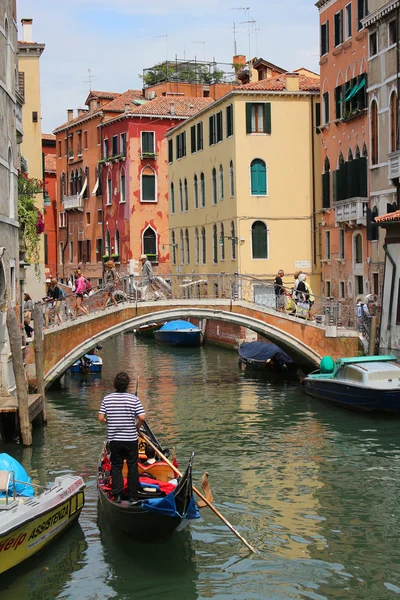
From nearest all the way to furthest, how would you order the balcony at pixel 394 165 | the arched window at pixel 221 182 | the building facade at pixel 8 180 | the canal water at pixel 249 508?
the canal water at pixel 249 508 → the building facade at pixel 8 180 → the balcony at pixel 394 165 → the arched window at pixel 221 182

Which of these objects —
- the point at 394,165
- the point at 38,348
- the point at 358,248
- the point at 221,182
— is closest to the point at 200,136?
the point at 221,182

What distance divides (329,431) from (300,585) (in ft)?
25.8

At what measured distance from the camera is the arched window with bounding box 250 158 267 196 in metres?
30.1

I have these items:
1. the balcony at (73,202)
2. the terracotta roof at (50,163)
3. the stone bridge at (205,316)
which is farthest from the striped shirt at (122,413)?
the terracotta roof at (50,163)

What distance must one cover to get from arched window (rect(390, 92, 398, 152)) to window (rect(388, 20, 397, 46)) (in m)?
1.06

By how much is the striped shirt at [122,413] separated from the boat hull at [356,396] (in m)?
8.67

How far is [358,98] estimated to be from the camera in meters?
24.4

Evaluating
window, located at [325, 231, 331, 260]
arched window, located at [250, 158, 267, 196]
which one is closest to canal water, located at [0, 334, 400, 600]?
window, located at [325, 231, 331, 260]

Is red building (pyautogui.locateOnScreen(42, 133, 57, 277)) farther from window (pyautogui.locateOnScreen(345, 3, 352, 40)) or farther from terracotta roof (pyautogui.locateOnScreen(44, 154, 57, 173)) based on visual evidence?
window (pyautogui.locateOnScreen(345, 3, 352, 40))

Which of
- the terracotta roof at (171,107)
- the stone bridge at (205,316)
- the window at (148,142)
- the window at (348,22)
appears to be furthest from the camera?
the window at (148,142)

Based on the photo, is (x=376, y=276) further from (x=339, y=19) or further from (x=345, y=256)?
(x=339, y=19)

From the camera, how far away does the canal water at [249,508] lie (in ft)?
31.0

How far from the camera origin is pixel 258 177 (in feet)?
98.8

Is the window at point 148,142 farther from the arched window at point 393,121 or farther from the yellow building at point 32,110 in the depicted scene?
the arched window at point 393,121
